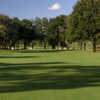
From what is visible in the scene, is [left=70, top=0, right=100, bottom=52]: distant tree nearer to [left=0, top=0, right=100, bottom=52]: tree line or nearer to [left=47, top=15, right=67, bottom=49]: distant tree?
[left=0, top=0, right=100, bottom=52]: tree line

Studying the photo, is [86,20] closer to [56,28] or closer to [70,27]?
[70,27]

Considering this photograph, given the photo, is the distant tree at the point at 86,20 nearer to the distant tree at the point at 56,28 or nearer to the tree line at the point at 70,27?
the tree line at the point at 70,27

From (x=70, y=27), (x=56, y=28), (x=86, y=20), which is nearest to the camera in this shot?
(x=86, y=20)

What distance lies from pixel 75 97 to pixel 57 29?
7171 centimetres

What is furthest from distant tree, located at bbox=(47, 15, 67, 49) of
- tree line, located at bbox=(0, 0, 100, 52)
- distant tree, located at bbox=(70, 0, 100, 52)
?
distant tree, located at bbox=(70, 0, 100, 52)

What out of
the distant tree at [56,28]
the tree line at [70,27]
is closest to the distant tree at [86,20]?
the tree line at [70,27]

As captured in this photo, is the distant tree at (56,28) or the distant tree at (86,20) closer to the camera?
the distant tree at (86,20)

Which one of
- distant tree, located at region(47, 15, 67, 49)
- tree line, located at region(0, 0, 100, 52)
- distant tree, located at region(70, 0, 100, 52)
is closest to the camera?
distant tree, located at region(70, 0, 100, 52)

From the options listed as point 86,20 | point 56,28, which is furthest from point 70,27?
point 56,28

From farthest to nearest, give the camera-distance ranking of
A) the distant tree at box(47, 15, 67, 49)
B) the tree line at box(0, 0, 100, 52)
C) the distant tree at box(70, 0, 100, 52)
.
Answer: the distant tree at box(47, 15, 67, 49)
the tree line at box(0, 0, 100, 52)
the distant tree at box(70, 0, 100, 52)

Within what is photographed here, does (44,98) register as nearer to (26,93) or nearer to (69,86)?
(26,93)

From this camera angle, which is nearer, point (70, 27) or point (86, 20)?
point (86, 20)

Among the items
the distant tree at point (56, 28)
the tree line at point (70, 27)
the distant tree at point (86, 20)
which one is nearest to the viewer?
the distant tree at point (86, 20)

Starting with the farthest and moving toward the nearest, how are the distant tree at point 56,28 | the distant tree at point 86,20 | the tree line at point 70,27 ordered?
the distant tree at point 56,28, the tree line at point 70,27, the distant tree at point 86,20
